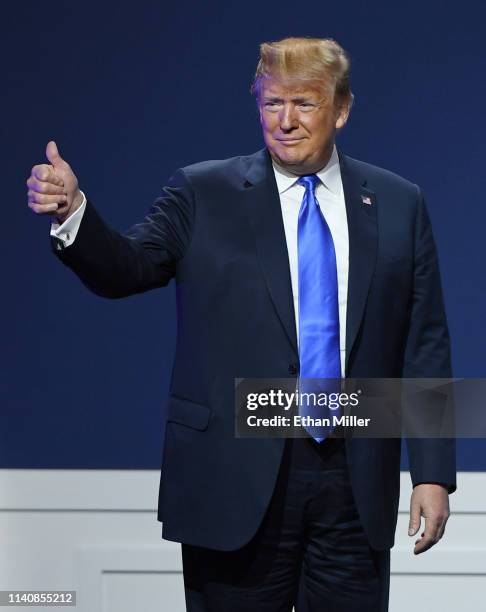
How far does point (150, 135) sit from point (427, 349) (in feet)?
4.12

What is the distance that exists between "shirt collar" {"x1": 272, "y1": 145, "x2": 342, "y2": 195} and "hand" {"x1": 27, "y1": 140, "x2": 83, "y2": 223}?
15.5 inches

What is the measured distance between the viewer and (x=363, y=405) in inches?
83.6

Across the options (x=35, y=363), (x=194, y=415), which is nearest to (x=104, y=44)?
(x=35, y=363)

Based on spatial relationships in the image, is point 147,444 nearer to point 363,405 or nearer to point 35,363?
point 35,363

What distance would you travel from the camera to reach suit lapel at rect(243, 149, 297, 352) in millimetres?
2088

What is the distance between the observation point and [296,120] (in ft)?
6.97

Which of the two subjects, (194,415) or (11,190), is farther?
(11,190)

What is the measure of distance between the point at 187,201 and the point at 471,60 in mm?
1300

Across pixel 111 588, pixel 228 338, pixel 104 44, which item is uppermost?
pixel 104 44

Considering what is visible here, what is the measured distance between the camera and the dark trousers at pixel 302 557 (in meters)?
2.09

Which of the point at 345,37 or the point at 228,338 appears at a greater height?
the point at 345,37

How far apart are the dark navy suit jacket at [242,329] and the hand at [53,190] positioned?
13cm

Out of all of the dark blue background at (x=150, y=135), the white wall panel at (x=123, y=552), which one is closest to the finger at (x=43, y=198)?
the dark blue background at (x=150, y=135)

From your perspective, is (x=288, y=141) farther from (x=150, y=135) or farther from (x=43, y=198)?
(x=150, y=135)
